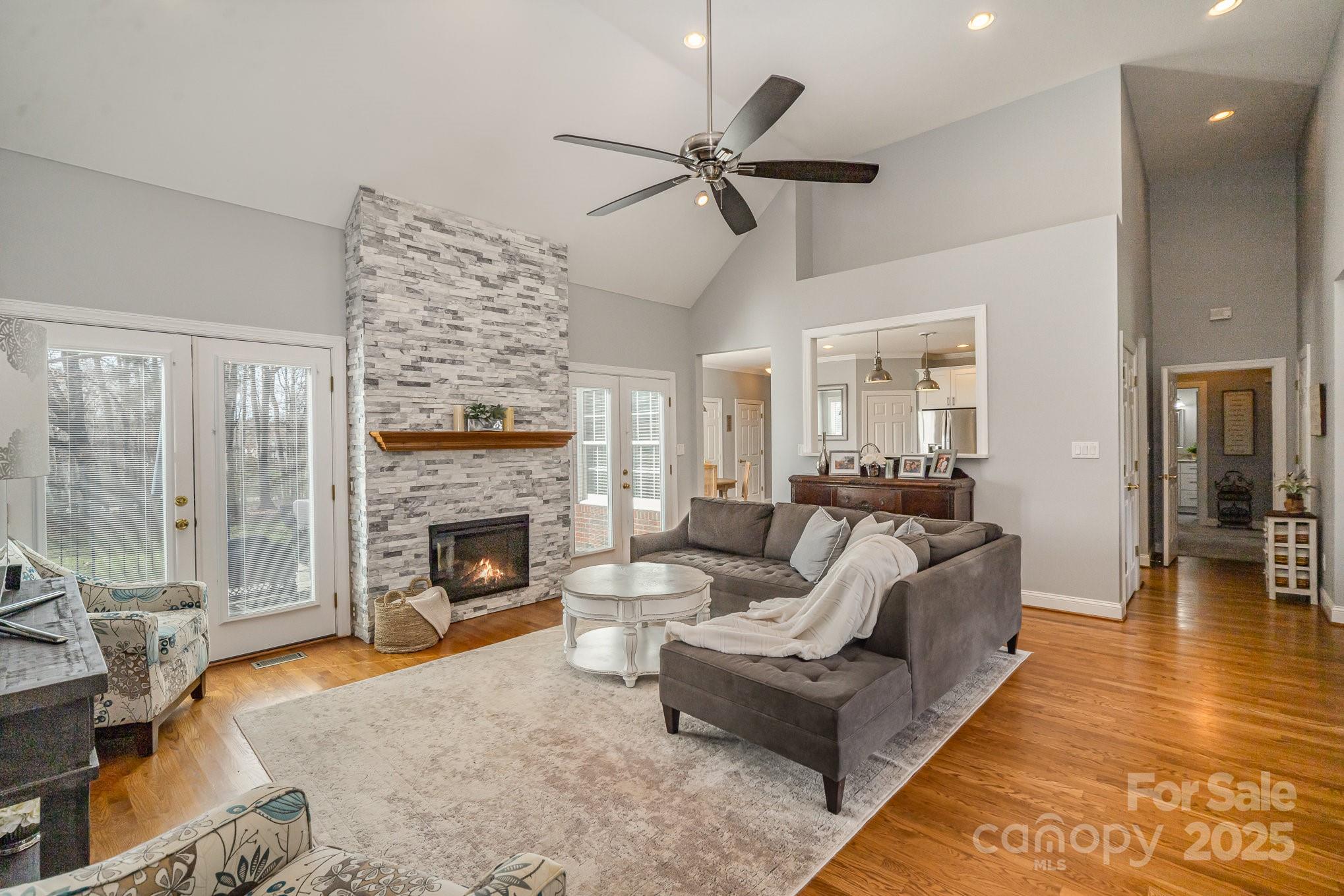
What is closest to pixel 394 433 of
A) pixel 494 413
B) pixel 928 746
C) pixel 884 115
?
pixel 494 413

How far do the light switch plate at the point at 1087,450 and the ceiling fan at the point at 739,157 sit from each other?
260 cm

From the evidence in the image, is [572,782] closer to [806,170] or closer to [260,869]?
[260,869]

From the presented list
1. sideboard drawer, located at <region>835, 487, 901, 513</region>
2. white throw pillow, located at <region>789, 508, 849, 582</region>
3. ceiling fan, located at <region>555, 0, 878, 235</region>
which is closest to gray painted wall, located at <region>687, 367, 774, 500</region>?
sideboard drawer, located at <region>835, 487, 901, 513</region>

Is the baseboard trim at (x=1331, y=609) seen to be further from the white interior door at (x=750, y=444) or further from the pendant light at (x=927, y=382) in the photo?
the white interior door at (x=750, y=444)

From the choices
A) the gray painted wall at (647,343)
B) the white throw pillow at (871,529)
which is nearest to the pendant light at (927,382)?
the gray painted wall at (647,343)

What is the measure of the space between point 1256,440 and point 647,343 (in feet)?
28.3

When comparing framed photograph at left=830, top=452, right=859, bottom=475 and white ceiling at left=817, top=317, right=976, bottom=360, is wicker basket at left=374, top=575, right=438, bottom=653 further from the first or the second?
white ceiling at left=817, top=317, right=976, bottom=360

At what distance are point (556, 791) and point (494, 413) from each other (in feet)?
10.3

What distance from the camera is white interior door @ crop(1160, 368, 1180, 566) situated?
245 inches

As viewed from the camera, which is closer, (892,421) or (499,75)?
(499,75)

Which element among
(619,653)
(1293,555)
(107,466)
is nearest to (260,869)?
(619,653)

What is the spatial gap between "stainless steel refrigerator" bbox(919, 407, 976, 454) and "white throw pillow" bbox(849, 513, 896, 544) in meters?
1.68

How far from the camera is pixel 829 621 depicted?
2547 mm

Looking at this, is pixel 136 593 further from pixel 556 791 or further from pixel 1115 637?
pixel 1115 637
